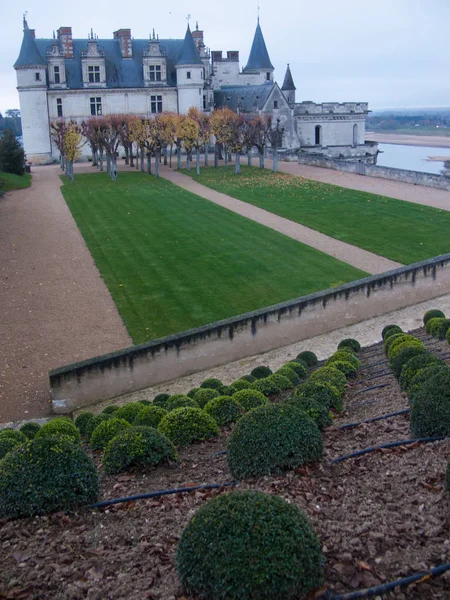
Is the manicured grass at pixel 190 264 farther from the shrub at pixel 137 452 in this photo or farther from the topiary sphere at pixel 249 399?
the shrub at pixel 137 452

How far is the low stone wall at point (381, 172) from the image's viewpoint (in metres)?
36.3

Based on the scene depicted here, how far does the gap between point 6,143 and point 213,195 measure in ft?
55.1

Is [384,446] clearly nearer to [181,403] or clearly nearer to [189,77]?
[181,403]

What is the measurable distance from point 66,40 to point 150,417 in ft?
178

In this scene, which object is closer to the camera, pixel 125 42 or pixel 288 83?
pixel 125 42

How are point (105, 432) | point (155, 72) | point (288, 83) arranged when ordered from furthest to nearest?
point (288, 83) < point (155, 72) < point (105, 432)

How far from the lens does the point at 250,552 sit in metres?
4.27

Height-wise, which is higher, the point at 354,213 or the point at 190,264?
the point at 354,213

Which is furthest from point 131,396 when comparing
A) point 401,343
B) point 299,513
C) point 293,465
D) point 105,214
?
point 105,214

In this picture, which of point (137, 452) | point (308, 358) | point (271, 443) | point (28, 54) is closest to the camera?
point (271, 443)

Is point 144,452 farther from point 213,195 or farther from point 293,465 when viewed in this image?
point 213,195

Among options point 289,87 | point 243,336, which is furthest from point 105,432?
point 289,87

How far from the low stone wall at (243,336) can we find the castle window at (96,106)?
4473 cm

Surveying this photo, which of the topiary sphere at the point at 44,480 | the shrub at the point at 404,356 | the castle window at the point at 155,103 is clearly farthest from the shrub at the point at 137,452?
the castle window at the point at 155,103
